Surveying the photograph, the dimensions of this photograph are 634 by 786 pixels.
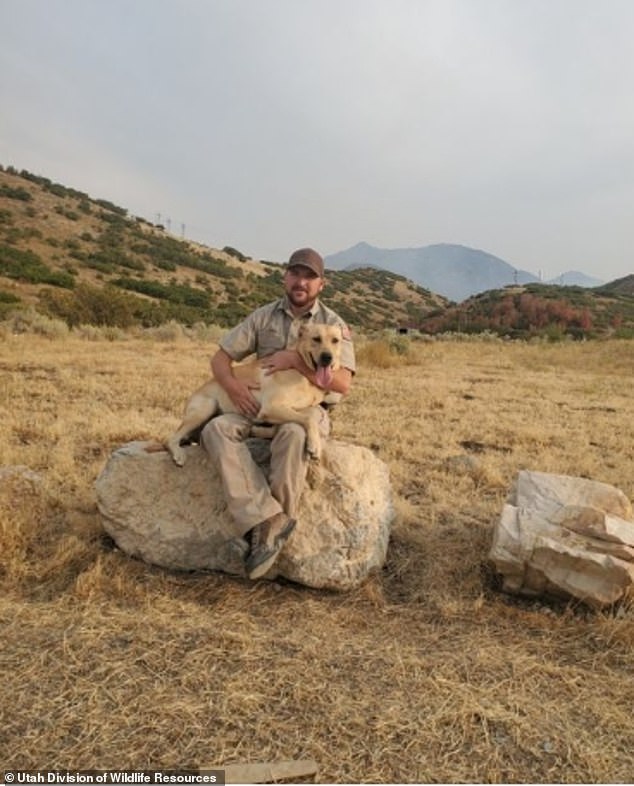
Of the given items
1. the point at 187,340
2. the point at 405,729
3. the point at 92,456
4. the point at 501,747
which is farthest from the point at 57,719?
the point at 187,340

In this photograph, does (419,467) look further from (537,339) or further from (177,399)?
(537,339)

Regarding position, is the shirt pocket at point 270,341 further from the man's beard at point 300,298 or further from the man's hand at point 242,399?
the man's hand at point 242,399

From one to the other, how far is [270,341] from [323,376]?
611 millimetres

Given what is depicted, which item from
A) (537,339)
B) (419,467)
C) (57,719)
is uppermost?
(537,339)

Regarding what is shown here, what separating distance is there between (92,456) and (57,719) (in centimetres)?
368

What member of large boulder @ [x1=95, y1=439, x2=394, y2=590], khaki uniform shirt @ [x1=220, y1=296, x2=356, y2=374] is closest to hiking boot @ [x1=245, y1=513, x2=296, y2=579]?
large boulder @ [x1=95, y1=439, x2=394, y2=590]

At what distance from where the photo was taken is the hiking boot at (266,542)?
339cm

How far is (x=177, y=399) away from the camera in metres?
8.41

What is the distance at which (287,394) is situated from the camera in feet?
12.6

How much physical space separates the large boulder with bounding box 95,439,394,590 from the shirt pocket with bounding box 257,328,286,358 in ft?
2.21

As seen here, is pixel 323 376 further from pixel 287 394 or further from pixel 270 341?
pixel 270 341

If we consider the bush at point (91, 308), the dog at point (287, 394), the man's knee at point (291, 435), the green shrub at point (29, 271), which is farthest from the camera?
the green shrub at point (29, 271)

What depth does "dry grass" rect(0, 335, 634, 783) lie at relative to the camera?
2322mm

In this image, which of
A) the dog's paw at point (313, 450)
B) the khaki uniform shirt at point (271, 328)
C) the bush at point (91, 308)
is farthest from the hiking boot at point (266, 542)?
the bush at point (91, 308)
